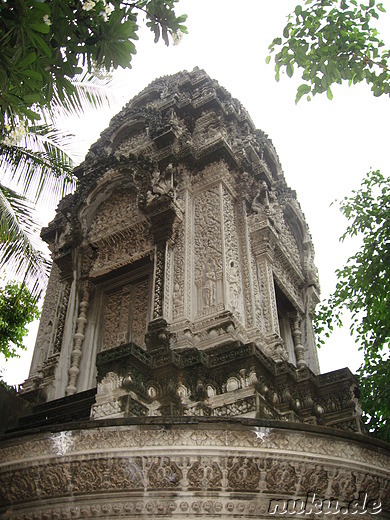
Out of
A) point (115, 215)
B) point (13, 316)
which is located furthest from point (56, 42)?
point (13, 316)

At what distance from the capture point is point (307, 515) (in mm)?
5352

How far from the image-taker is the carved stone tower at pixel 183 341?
5.43 meters

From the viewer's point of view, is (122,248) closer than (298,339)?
Yes

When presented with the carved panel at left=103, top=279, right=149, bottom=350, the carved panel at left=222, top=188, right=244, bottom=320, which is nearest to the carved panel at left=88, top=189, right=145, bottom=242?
the carved panel at left=103, top=279, right=149, bottom=350

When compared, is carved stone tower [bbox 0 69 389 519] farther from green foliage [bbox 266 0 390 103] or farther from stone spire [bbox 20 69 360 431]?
green foliage [bbox 266 0 390 103]

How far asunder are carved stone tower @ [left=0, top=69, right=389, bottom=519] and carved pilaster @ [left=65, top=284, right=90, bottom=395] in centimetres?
3

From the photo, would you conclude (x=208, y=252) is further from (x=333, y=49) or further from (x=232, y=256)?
(x=333, y=49)

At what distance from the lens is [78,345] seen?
10.1 m

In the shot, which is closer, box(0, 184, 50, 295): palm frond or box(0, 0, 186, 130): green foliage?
box(0, 0, 186, 130): green foliage

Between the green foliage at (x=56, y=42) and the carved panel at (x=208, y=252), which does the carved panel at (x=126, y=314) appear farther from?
the green foliage at (x=56, y=42)

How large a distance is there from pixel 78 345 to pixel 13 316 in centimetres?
728

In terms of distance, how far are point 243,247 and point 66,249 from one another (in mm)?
3629

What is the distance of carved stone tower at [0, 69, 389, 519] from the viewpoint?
17.8 feet

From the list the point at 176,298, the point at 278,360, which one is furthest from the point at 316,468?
the point at 176,298
